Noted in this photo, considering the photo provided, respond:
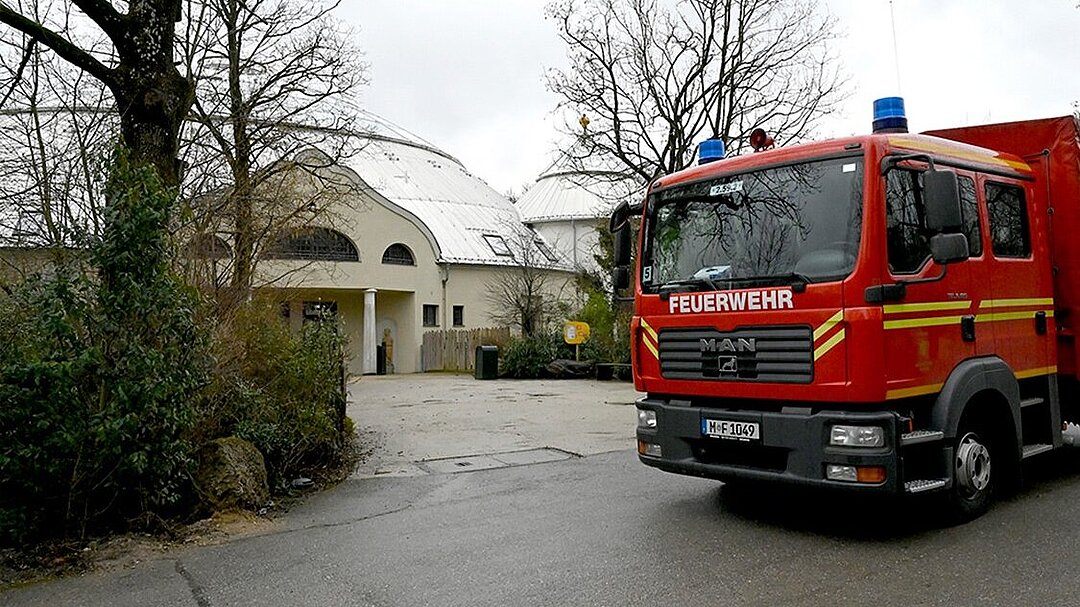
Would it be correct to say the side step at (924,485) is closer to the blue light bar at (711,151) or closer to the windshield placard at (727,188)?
the windshield placard at (727,188)

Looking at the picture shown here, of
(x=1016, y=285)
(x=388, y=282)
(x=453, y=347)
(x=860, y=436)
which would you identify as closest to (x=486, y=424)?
(x=1016, y=285)

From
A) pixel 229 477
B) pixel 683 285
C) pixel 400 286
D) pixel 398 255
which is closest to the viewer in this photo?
pixel 683 285

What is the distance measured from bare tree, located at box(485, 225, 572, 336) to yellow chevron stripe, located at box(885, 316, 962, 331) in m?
27.5

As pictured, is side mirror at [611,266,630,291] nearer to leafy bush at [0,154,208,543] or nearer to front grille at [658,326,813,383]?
front grille at [658,326,813,383]

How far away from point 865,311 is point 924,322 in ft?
2.04

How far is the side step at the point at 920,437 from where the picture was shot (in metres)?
5.64

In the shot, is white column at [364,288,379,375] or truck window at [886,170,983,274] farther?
white column at [364,288,379,375]

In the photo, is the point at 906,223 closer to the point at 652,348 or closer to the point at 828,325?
the point at 828,325

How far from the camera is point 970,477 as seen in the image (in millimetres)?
6234

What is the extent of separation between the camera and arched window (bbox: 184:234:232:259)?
9.06 metres

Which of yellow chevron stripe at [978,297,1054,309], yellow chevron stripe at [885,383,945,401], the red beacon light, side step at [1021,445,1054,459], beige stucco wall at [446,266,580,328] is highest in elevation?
beige stucco wall at [446,266,580,328]

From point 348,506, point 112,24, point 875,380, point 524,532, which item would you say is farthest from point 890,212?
point 112,24

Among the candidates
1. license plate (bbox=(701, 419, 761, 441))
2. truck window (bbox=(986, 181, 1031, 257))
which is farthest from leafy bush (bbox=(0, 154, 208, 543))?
truck window (bbox=(986, 181, 1031, 257))

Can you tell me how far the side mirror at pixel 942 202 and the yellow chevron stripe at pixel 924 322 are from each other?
0.49 meters
